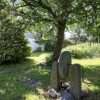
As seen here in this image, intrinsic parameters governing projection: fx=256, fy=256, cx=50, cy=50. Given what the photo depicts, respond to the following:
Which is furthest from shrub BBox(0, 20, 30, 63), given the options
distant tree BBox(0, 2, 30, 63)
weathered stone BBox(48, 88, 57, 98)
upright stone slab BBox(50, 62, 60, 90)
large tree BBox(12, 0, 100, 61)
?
weathered stone BBox(48, 88, 57, 98)

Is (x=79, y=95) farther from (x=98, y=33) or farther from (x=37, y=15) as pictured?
(x=37, y=15)

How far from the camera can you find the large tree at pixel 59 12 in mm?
10977

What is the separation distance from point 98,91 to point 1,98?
3.25 metres

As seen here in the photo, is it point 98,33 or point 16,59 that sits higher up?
point 98,33

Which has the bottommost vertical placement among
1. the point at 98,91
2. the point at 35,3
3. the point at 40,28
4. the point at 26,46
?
the point at 98,91

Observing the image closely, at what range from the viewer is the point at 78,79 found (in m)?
7.96

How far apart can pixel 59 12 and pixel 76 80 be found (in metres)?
5.74

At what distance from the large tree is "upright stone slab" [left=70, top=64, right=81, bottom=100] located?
3568 mm

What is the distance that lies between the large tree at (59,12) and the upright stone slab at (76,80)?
140 inches

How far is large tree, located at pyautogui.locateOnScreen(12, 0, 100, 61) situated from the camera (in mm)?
10977

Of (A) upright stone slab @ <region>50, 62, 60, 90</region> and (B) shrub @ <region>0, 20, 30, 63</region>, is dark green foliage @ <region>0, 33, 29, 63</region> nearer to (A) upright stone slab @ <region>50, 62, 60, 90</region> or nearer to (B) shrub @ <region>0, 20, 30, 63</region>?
(B) shrub @ <region>0, 20, 30, 63</region>

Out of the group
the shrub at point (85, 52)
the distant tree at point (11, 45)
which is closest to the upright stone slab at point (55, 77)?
the distant tree at point (11, 45)

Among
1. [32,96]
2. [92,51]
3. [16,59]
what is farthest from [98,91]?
[92,51]

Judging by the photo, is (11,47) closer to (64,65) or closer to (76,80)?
(64,65)
